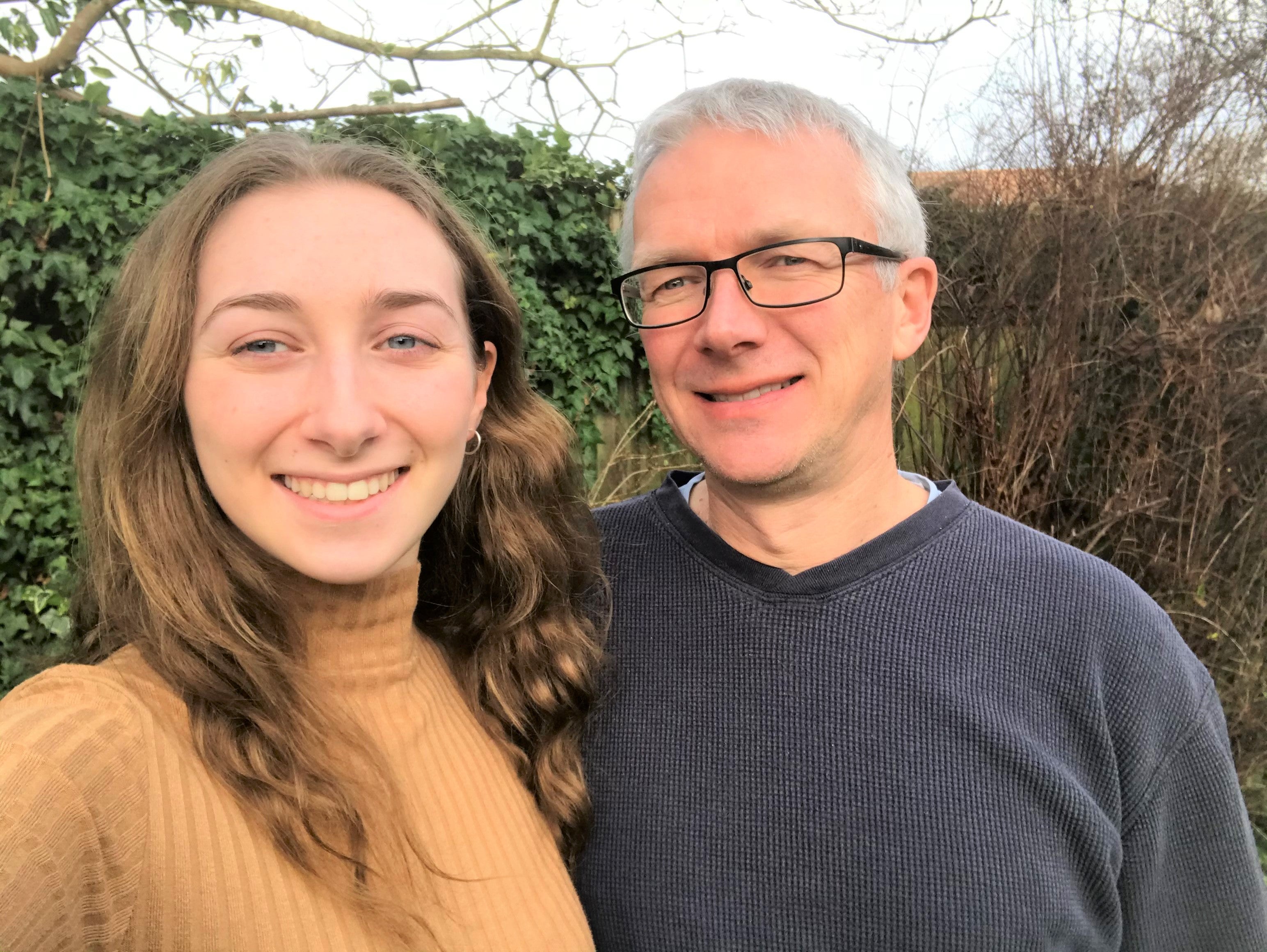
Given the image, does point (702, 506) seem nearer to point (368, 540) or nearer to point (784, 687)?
point (784, 687)

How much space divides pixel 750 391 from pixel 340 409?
0.87 metres

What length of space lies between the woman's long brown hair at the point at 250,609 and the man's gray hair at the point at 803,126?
1.79 ft

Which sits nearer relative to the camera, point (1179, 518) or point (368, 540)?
point (368, 540)

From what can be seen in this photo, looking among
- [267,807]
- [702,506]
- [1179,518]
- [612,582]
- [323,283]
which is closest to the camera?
[267,807]

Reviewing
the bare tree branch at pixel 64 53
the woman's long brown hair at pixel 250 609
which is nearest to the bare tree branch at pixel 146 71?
the bare tree branch at pixel 64 53

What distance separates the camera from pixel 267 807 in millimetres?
1159

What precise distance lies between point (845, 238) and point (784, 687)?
89 cm

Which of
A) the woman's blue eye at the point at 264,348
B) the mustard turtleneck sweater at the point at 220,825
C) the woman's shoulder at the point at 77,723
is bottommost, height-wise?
the mustard turtleneck sweater at the point at 220,825

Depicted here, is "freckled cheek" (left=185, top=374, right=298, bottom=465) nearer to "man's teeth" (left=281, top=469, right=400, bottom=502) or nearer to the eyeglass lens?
"man's teeth" (left=281, top=469, right=400, bottom=502)

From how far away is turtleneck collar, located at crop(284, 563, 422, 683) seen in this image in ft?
4.71

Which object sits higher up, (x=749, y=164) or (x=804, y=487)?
(x=749, y=164)

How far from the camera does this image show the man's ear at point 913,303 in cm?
191

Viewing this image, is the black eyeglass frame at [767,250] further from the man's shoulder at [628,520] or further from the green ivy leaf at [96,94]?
the green ivy leaf at [96,94]

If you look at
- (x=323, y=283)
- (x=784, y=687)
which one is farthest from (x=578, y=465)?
(x=323, y=283)
